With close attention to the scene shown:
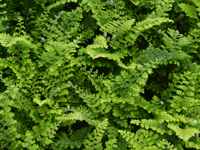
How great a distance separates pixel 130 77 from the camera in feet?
8.43

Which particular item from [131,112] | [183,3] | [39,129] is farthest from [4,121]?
[183,3]

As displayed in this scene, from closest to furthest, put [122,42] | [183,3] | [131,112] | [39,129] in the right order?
[39,129] → [131,112] → [122,42] → [183,3]

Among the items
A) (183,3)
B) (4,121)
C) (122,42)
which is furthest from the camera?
(183,3)

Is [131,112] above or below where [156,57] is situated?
below

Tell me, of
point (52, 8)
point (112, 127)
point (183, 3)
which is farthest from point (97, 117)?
point (183, 3)

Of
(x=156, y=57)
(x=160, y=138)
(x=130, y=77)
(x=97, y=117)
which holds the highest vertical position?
(x=156, y=57)

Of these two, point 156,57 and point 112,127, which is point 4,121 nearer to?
point 112,127

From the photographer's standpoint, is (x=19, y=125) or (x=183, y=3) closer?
(x=19, y=125)

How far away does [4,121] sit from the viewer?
224 centimetres

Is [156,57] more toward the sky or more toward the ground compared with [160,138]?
more toward the sky

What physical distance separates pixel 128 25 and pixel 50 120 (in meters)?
1.55

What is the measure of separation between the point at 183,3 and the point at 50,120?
266cm

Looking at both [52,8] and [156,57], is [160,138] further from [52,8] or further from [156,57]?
[52,8]

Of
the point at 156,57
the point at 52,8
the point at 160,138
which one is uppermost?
the point at 52,8
